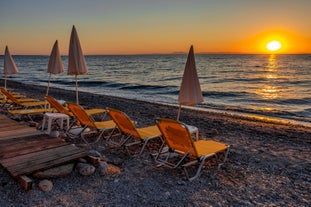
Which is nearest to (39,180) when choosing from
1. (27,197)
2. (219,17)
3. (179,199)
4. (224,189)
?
(27,197)

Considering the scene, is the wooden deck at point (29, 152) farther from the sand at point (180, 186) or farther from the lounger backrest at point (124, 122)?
the lounger backrest at point (124, 122)

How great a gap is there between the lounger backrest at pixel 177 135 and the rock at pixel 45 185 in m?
1.97

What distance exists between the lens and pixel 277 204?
12.1ft

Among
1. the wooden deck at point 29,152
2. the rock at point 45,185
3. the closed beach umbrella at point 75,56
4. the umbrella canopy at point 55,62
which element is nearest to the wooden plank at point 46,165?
the wooden deck at point 29,152

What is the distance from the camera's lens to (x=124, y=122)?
5504 mm

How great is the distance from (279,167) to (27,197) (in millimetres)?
4427

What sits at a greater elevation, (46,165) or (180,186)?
(46,165)

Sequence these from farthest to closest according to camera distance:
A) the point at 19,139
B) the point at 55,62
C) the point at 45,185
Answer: the point at 55,62 < the point at 19,139 < the point at 45,185

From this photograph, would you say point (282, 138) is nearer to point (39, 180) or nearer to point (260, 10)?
point (39, 180)

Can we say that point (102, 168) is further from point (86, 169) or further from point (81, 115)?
point (81, 115)

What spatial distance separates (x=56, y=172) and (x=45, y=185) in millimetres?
355

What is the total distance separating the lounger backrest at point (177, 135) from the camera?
429cm

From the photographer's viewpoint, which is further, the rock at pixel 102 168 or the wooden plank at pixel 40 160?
the rock at pixel 102 168

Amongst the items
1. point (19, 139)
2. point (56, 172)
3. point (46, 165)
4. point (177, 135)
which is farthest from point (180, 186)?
point (19, 139)
